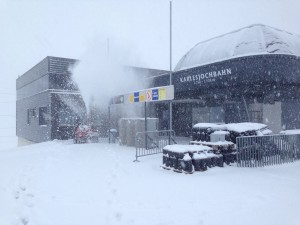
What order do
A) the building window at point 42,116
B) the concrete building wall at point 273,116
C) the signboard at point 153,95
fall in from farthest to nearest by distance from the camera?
the building window at point 42,116, the concrete building wall at point 273,116, the signboard at point 153,95

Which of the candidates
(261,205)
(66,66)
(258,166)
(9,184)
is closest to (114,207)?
(261,205)

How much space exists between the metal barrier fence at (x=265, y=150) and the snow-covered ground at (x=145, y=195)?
44cm

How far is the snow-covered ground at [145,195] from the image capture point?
16.8 ft

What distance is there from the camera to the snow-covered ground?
5129 millimetres

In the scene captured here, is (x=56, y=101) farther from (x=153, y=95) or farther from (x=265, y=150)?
(x=265, y=150)

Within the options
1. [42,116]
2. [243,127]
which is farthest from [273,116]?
[42,116]

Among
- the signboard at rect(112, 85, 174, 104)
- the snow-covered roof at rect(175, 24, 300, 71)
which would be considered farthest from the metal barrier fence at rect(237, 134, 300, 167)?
the snow-covered roof at rect(175, 24, 300, 71)

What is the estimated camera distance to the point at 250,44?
52.7 ft

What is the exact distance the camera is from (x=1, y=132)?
Answer: 143 meters

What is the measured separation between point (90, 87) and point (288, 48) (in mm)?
14957

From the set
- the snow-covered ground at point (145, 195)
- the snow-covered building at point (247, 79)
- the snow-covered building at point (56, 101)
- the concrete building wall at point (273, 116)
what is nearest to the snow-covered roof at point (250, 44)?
the snow-covered building at point (247, 79)

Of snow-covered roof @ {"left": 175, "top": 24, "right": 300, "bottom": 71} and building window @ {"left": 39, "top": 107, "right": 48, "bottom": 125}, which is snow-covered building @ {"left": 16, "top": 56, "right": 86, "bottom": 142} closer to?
building window @ {"left": 39, "top": 107, "right": 48, "bottom": 125}

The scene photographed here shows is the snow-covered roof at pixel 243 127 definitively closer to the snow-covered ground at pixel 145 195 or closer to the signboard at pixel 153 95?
the snow-covered ground at pixel 145 195

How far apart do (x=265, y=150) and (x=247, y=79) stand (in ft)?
18.0
